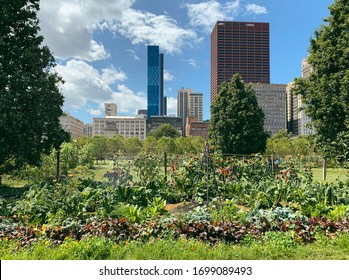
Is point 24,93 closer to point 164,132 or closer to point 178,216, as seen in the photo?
point 178,216

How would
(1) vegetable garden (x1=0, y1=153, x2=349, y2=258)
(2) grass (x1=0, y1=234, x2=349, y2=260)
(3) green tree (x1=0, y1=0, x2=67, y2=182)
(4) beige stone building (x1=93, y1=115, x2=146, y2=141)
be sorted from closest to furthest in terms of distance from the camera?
(2) grass (x1=0, y1=234, x2=349, y2=260), (1) vegetable garden (x1=0, y1=153, x2=349, y2=258), (3) green tree (x1=0, y1=0, x2=67, y2=182), (4) beige stone building (x1=93, y1=115, x2=146, y2=141)

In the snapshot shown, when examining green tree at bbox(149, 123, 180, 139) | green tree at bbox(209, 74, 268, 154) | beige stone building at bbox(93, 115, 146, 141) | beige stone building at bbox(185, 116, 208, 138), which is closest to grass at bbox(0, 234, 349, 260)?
beige stone building at bbox(185, 116, 208, 138)

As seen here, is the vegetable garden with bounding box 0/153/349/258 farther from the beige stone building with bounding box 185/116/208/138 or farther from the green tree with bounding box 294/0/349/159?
the green tree with bounding box 294/0/349/159

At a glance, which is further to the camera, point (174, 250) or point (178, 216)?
point (178, 216)

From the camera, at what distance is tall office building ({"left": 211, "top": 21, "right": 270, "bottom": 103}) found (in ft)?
461

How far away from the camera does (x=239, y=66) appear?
146 metres

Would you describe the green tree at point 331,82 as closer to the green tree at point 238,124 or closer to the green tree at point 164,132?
the green tree at point 238,124

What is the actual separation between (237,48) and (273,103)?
34159 millimetres

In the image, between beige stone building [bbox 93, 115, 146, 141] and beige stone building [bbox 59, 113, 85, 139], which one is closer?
beige stone building [bbox 59, 113, 85, 139]

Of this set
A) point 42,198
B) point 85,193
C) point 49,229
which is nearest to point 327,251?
point 49,229

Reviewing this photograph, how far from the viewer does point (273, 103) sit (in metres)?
132

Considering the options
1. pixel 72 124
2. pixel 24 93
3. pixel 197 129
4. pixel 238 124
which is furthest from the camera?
pixel 72 124

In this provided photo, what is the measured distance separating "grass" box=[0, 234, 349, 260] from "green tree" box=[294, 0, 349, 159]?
8.22 metres

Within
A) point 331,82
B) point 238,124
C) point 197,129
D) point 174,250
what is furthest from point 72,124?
point 174,250
